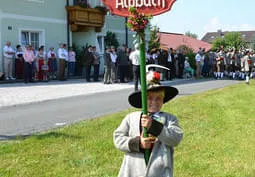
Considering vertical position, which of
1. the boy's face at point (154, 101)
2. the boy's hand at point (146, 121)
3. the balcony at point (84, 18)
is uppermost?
the balcony at point (84, 18)

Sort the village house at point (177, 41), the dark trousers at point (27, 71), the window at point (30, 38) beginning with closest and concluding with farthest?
the dark trousers at point (27, 71), the window at point (30, 38), the village house at point (177, 41)

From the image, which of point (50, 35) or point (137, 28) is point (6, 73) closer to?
point (50, 35)

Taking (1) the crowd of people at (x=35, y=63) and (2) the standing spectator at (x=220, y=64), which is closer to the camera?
(1) the crowd of people at (x=35, y=63)

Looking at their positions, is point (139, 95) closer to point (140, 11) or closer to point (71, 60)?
point (140, 11)

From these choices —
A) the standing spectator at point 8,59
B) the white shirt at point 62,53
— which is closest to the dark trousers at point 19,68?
the standing spectator at point 8,59

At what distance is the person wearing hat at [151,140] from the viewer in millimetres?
3260

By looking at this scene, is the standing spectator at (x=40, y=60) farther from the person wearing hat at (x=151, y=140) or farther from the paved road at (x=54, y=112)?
the person wearing hat at (x=151, y=140)

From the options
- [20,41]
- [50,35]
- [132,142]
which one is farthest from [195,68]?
[132,142]

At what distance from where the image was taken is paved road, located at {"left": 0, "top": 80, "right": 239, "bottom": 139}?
9.59 metres

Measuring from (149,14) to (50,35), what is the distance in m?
24.0

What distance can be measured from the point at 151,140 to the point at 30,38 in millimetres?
22750

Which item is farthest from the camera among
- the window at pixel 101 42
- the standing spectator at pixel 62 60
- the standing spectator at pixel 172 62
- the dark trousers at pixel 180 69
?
the window at pixel 101 42

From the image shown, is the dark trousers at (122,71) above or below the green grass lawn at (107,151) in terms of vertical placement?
above

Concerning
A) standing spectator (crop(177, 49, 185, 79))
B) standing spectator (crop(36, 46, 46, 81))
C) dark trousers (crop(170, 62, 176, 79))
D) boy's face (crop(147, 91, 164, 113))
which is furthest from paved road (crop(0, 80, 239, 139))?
standing spectator (crop(177, 49, 185, 79))
